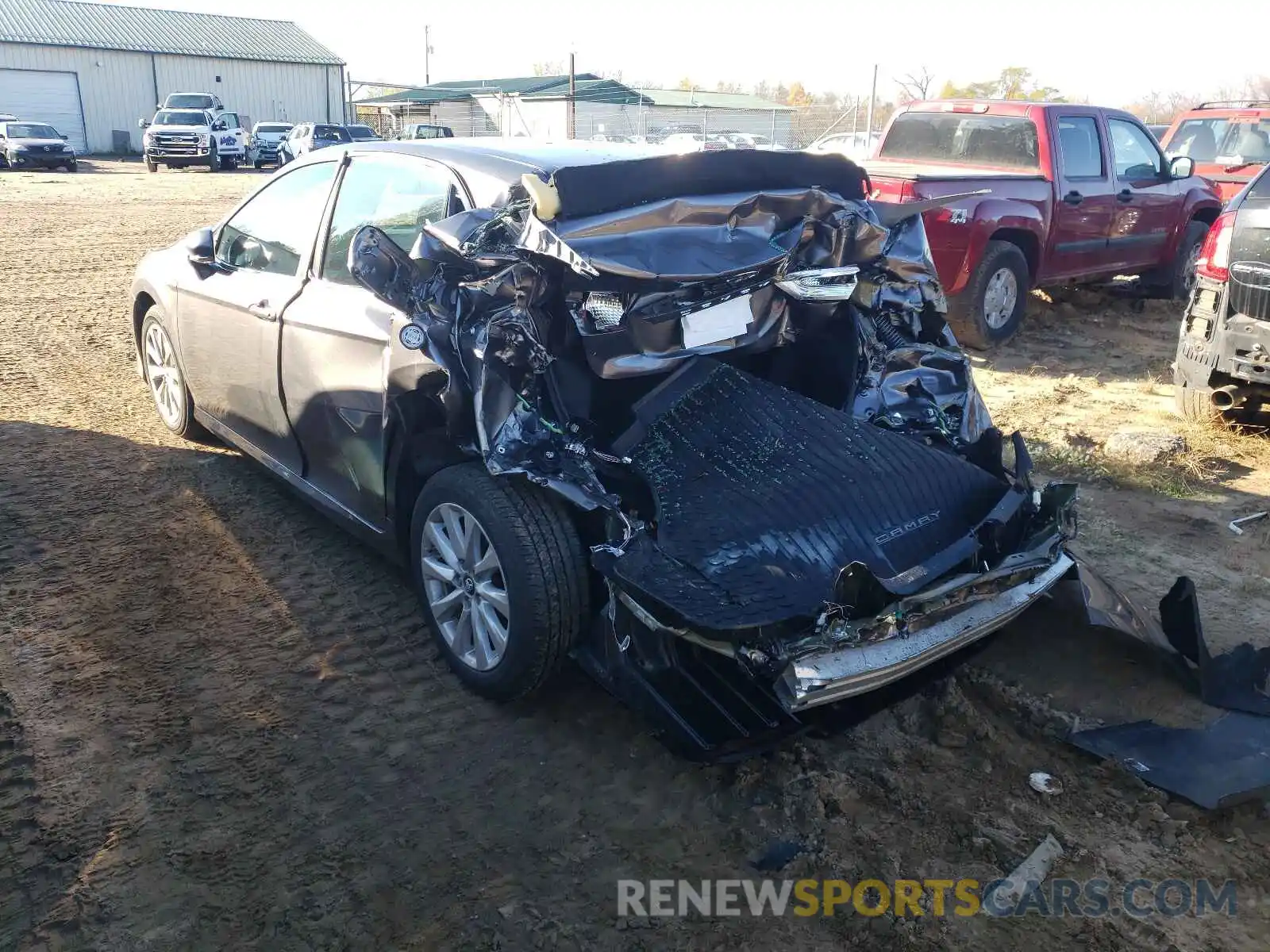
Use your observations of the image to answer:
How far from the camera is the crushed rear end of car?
2779mm

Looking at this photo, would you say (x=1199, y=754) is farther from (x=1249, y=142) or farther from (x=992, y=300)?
(x=1249, y=142)

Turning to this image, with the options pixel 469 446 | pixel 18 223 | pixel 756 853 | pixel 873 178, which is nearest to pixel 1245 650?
pixel 756 853

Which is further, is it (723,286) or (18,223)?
(18,223)

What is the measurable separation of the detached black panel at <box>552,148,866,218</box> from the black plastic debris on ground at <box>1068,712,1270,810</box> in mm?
2195

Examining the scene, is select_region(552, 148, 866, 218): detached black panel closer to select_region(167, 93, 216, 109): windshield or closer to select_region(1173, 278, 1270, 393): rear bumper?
select_region(1173, 278, 1270, 393): rear bumper

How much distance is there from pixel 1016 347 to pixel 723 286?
20.8ft

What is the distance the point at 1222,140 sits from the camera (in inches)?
500

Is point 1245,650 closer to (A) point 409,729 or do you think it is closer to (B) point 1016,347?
(A) point 409,729

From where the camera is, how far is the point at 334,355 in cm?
377

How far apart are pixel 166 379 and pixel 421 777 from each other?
Result: 3.48 m

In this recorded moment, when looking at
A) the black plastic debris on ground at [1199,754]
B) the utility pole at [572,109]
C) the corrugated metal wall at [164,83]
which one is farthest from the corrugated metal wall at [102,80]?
the black plastic debris on ground at [1199,754]

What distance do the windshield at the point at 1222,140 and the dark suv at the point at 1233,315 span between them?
7.71 m

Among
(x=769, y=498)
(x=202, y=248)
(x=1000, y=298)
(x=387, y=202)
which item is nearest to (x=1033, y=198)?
(x=1000, y=298)

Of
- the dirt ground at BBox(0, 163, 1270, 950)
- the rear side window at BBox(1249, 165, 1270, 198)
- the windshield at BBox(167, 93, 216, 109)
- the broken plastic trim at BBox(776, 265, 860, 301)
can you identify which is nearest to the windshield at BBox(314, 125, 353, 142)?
the windshield at BBox(167, 93, 216, 109)
